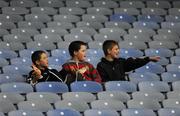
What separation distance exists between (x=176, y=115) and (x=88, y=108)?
0.92 metres

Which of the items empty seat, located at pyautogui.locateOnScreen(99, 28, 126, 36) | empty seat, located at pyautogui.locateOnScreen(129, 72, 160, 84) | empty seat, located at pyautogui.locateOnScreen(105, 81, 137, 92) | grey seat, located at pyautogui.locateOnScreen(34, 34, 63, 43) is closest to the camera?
empty seat, located at pyautogui.locateOnScreen(105, 81, 137, 92)

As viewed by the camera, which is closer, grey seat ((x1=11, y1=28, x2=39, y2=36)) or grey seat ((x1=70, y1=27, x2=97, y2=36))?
grey seat ((x1=11, y1=28, x2=39, y2=36))

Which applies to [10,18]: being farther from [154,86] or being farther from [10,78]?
[154,86]

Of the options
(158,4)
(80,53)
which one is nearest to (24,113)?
(80,53)

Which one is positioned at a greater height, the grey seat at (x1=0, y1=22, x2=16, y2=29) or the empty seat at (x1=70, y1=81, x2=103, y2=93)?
the grey seat at (x1=0, y1=22, x2=16, y2=29)

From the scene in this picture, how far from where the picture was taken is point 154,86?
9172mm

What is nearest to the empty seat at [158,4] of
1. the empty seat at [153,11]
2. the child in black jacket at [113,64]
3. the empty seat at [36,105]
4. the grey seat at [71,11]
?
the empty seat at [153,11]

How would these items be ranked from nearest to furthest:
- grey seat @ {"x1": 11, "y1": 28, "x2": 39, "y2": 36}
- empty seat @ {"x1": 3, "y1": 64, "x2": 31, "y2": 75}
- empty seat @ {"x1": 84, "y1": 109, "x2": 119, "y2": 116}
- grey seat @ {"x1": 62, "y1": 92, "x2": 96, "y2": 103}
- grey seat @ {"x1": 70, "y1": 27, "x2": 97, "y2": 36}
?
1. empty seat @ {"x1": 84, "y1": 109, "x2": 119, "y2": 116}
2. grey seat @ {"x1": 62, "y1": 92, "x2": 96, "y2": 103}
3. empty seat @ {"x1": 3, "y1": 64, "x2": 31, "y2": 75}
4. grey seat @ {"x1": 11, "y1": 28, "x2": 39, "y2": 36}
5. grey seat @ {"x1": 70, "y1": 27, "x2": 97, "y2": 36}

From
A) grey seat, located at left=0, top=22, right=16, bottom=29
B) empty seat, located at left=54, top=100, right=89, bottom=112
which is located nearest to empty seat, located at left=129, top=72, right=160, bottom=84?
empty seat, located at left=54, top=100, right=89, bottom=112

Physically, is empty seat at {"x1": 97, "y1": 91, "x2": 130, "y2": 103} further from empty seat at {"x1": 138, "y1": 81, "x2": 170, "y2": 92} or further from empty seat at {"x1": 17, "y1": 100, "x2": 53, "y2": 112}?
empty seat at {"x1": 17, "y1": 100, "x2": 53, "y2": 112}

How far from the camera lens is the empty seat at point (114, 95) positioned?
8.59 metres

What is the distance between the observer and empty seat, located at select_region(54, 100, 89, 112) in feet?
27.1

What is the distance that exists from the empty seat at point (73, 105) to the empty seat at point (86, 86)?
1.43ft

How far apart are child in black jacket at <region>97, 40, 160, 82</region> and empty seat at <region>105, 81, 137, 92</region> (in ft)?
0.68
